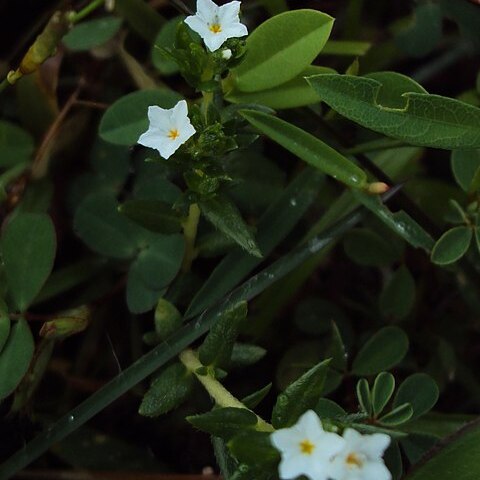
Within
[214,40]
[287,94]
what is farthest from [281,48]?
[214,40]

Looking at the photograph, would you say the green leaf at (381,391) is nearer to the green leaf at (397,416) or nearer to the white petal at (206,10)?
the green leaf at (397,416)

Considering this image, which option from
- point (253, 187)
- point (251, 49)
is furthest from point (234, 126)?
point (253, 187)

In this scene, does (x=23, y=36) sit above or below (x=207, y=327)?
above

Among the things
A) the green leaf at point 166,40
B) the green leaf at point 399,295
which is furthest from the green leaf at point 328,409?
the green leaf at point 166,40

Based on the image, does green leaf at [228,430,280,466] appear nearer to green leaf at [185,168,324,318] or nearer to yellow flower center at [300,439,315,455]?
yellow flower center at [300,439,315,455]

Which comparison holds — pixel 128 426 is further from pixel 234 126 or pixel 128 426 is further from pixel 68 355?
pixel 234 126

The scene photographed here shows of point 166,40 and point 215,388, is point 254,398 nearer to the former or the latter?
point 215,388
